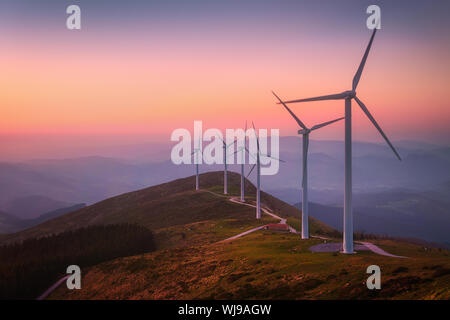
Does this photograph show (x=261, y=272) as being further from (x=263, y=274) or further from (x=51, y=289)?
(x=51, y=289)

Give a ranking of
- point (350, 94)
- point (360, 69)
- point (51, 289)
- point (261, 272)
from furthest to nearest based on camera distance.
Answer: point (51, 289) < point (360, 69) < point (261, 272) < point (350, 94)

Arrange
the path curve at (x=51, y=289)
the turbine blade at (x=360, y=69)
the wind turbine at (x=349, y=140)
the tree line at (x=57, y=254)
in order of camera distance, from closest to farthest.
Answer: the wind turbine at (x=349, y=140) < the turbine blade at (x=360, y=69) < the path curve at (x=51, y=289) < the tree line at (x=57, y=254)

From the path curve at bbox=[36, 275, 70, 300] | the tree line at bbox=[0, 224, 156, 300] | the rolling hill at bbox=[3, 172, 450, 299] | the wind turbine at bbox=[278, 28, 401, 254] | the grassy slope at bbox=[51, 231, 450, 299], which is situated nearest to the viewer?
the grassy slope at bbox=[51, 231, 450, 299]

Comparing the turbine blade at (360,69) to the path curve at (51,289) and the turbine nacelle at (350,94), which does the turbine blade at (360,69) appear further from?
the path curve at (51,289)

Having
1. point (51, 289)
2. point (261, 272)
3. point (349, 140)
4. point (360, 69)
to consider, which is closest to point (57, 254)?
point (51, 289)

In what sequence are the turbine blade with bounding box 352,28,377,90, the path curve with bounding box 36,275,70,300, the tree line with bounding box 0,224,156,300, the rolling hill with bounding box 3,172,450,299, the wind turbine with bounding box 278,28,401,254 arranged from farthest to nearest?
1. the tree line with bounding box 0,224,156,300
2. the path curve with bounding box 36,275,70,300
3. the turbine blade with bounding box 352,28,377,90
4. the wind turbine with bounding box 278,28,401,254
5. the rolling hill with bounding box 3,172,450,299

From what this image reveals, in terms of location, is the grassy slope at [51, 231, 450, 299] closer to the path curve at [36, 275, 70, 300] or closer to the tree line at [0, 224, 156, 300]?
the path curve at [36, 275, 70, 300]

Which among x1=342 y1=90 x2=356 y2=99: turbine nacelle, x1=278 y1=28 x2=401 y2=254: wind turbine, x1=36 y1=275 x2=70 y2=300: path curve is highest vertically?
x1=342 y1=90 x2=356 y2=99: turbine nacelle

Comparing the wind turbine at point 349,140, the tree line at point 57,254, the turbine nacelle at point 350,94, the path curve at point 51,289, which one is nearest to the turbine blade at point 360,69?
the wind turbine at point 349,140

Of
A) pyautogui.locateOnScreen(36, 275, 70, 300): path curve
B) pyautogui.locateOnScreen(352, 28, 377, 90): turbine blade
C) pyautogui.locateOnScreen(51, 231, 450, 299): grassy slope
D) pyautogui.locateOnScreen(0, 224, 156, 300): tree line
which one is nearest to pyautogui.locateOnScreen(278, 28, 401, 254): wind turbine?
pyautogui.locateOnScreen(352, 28, 377, 90): turbine blade
